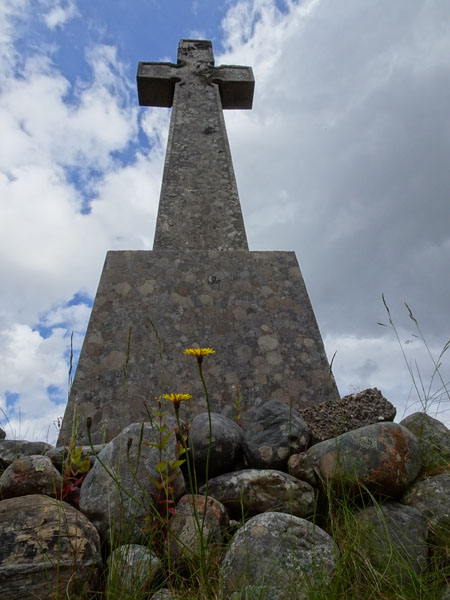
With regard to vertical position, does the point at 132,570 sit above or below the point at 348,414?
below

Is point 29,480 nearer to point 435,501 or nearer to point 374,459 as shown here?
point 374,459

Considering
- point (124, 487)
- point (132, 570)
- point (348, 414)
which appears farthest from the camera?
point (348, 414)

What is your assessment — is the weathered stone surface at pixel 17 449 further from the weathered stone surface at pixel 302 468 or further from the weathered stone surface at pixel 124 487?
the weathered stone surface at pixel 302 468

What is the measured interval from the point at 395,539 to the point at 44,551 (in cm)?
126

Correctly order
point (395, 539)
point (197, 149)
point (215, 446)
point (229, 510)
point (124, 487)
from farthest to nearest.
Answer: point (197, 149), point (215, 446), point (229, 510), point (124, 487), point (395, 539)

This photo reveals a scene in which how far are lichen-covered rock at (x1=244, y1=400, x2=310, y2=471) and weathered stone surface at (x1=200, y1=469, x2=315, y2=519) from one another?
13 centimetres

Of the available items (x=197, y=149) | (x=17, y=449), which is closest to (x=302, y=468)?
(x=17, y=449)

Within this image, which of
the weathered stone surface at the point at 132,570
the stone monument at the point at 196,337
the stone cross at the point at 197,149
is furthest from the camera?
the stone cross at the point at 197,149

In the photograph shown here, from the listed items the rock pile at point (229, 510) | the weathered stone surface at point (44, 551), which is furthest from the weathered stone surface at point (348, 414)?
the weathered stone surface at point (44, 551)

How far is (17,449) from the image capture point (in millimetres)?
2424

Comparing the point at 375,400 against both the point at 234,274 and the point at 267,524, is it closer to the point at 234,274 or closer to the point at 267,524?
the point at 267,524

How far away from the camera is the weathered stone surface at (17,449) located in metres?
2.39

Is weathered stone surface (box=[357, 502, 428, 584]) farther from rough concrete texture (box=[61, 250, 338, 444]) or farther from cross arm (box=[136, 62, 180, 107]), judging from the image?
cross arm (box=[136, 62, 180, 107])

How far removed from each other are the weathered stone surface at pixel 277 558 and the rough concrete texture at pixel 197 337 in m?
1.23
